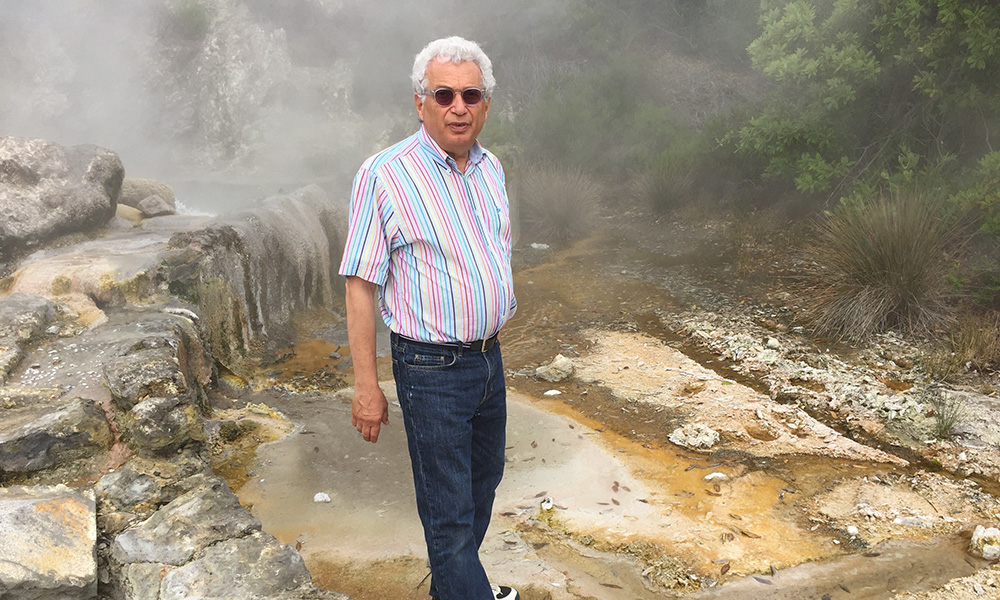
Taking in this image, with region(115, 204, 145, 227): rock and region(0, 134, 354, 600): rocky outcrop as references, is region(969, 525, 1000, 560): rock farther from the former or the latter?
region(115, 204, 145, 227): rock

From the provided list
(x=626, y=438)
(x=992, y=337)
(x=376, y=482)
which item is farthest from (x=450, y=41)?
(x=992, y=337)

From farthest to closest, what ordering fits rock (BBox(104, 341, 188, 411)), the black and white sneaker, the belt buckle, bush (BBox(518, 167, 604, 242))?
bush (BBox(518, 167, 604, 242)) → rock (BBox(104, 341, 188, 411)) → the black and white sneaker → the belt buckle

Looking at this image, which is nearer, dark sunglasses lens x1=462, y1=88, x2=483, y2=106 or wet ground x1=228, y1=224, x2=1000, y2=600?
dark sunglasses lens x1=462, y1=88, x2=483, y2=106

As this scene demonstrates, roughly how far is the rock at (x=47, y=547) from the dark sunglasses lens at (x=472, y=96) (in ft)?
4.79

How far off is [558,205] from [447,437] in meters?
6.30

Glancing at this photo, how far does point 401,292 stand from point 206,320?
292 centimetres

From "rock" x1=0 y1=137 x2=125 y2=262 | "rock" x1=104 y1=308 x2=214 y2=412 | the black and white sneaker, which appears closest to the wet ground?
the black and white sneaker

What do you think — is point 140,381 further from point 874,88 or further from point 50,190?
point 874,88

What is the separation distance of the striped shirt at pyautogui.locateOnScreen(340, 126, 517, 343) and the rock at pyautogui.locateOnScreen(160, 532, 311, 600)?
73cm

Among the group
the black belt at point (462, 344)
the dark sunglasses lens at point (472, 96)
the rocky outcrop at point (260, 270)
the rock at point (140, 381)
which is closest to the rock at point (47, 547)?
the rock at point (140, 381)

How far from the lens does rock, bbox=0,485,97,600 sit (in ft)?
5.61

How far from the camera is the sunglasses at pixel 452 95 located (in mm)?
1627

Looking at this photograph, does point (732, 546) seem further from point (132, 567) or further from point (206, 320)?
point (206, 320)

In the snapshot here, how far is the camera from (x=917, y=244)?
4574 millimetres
